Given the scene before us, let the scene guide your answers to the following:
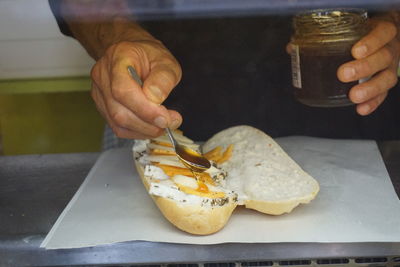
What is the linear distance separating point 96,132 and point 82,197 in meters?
0.97

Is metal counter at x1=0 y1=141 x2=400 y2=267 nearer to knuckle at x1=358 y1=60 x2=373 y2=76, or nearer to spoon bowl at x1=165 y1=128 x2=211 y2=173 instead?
spoon bowl at x1=165 y1=128 x2=211 y2=173

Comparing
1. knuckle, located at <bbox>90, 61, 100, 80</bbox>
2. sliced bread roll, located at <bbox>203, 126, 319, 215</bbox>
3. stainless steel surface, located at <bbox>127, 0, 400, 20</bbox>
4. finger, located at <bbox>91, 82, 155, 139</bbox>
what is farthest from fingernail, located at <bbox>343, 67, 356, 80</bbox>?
knuckle, located at <bbox>90, 61, 100, 80</bbox>

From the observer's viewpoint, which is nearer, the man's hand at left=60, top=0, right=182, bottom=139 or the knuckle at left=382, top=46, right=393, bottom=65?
the man's hand at left=60, top=0, right=182, bottom=139

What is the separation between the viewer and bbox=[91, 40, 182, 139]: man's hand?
119 cm

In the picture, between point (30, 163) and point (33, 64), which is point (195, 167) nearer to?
point (30, 163)

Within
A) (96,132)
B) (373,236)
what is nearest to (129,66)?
(373,236)

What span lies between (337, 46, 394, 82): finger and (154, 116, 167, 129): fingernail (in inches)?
15.3

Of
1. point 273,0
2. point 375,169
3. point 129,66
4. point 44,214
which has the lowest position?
point 44,214

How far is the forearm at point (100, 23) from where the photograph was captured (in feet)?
4.39

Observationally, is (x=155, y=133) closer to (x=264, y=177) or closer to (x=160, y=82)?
(x=160, y=82)

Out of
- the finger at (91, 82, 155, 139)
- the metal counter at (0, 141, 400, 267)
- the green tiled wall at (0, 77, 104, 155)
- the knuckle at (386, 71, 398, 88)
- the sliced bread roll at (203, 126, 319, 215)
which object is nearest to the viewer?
the metal counter at (0, 141, 400, 267)

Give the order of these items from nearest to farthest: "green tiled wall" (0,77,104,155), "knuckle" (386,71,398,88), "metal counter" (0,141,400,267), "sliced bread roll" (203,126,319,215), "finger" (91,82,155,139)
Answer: "metal counter" (0,141,400,267) → "sliced bread roll" (203,126,319,215) → "finger" (91,82,155,139) → "knuckle" (386,71,398,88) → "green tiled wall" (0,77,104,155)

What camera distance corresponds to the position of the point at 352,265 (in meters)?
1.04

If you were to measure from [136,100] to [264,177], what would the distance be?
0.33 metres
